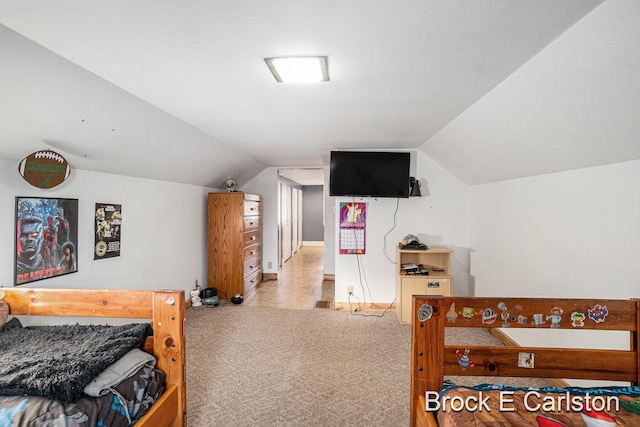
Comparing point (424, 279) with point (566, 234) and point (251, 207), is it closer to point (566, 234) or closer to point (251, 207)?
point (566, 234)

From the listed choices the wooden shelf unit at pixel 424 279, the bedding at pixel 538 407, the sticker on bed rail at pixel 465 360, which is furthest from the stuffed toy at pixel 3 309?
the wooden shelf unit at pixel 424 279

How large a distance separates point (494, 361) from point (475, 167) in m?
2.49

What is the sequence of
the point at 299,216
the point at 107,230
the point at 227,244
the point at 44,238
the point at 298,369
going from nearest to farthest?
the point at 44,238
the point at 298,369
the point at 107,230
the point at 227,244
the point at 299,216

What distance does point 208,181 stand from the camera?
15.3ft

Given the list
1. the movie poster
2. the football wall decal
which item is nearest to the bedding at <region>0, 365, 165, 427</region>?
the football wall decal

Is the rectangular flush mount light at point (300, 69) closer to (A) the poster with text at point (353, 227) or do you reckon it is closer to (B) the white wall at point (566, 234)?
(B) the white wall at point (566, 234)

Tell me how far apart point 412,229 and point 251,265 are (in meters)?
2.64

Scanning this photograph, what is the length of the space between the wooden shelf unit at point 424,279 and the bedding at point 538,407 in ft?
7.64

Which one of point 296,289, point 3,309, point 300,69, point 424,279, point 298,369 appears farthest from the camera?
point 296,289

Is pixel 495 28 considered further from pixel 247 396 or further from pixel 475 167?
pixel 247 396

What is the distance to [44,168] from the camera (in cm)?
206

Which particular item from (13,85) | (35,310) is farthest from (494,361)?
(13,85)

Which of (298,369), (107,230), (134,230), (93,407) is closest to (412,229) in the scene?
(298,369)

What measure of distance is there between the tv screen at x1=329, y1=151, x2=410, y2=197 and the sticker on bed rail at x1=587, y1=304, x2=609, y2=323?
8.61ft
